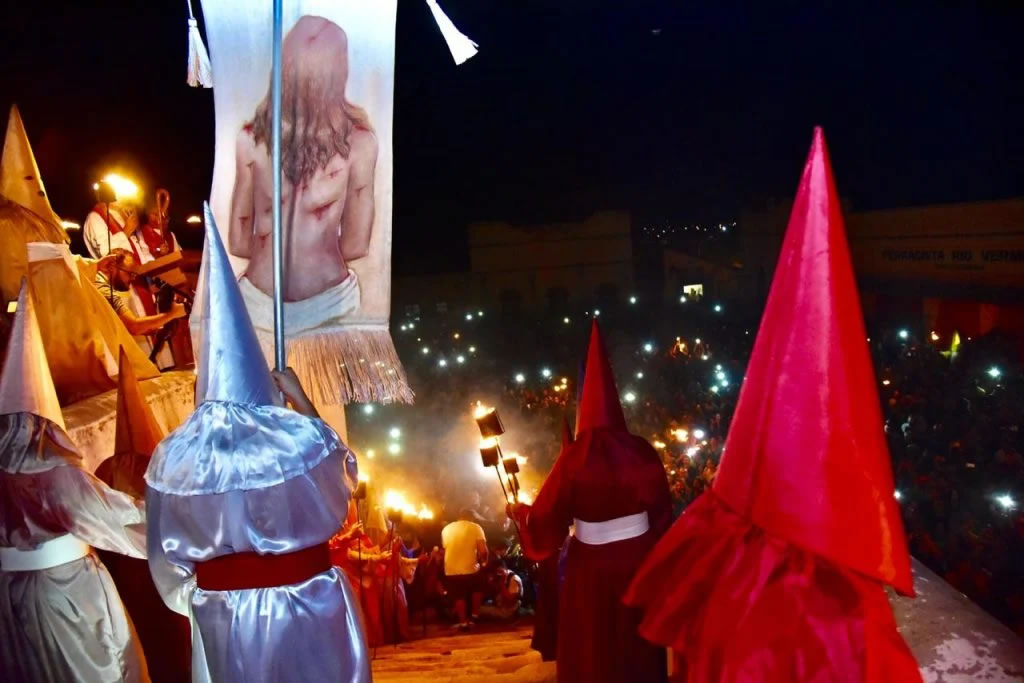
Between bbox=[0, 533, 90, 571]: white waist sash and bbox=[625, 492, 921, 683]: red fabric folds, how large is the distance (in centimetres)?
298

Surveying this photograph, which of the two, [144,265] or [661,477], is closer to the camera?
[661,477]

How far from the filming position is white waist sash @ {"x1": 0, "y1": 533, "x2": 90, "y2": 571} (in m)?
3.62

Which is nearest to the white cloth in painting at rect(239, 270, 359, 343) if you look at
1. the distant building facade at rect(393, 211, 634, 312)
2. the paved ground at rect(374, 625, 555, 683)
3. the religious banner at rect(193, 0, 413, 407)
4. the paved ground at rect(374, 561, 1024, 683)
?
the religious banner at rect(193, 0, 413, 407)

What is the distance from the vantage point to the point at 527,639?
290 inches

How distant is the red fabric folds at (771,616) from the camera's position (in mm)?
2123

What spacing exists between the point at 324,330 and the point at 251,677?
1.36 meters

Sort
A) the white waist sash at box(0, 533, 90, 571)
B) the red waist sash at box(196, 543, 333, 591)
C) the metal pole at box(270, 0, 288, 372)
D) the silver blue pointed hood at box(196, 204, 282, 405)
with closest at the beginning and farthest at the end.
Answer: the silver blue pointed hood at box(196, 204, 282, 405), the red waist sash at box(196, 543, 333, 591), the metal pole at box(270, 0, 288, 372), the white waist sash at box(0, 533, 90, 571)

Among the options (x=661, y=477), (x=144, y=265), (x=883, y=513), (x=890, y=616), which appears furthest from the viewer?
(x=144, y=265)

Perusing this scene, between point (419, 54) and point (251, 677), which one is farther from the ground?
point (419, 54)

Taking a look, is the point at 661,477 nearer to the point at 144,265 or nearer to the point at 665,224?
the point at 144,265

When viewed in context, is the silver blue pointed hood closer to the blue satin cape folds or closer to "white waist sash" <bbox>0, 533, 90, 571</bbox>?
the blue satin cape folds

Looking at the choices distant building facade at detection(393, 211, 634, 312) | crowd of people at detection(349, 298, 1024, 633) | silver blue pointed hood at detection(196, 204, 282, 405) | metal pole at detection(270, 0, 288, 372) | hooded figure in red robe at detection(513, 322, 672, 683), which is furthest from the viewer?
distant building facade at detection(393, 211, 634, 312)

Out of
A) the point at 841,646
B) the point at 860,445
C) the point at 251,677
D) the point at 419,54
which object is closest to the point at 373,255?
the point at 251,677

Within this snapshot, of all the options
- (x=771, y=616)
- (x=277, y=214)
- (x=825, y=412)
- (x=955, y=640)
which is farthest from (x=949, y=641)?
(x=277, y=214)
